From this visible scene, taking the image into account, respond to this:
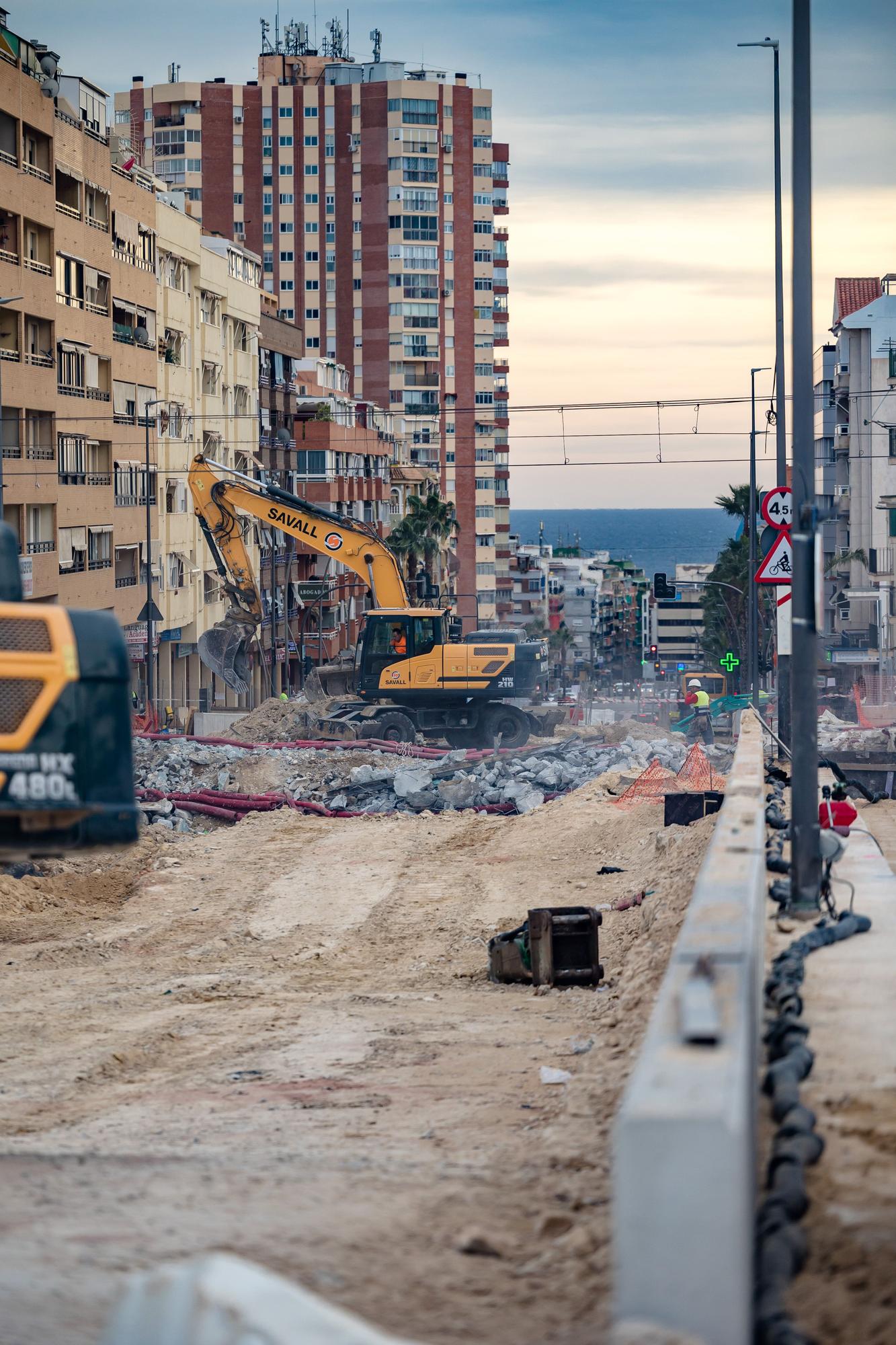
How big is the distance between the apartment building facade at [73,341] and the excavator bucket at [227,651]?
17.2 ft

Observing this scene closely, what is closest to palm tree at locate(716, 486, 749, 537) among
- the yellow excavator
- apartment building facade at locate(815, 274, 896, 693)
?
apartment building facade at locate(815, 274, 896, 693)

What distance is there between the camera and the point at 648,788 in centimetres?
2894

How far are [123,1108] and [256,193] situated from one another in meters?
118

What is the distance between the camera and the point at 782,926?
1162 centimetres

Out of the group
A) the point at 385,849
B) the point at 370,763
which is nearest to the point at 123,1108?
the point at 385,849

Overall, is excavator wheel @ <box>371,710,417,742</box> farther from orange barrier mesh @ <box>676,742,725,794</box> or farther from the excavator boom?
orange barrier mesh @ <box>676,742,725,794</box>

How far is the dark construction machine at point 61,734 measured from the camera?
8.73 m

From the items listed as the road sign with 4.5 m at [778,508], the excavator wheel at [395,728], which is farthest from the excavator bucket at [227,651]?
the road sign with 4.5 m at [778,508]

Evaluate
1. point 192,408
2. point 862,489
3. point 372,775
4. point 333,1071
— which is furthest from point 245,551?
point 862,489

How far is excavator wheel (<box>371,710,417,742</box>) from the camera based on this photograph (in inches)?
1523

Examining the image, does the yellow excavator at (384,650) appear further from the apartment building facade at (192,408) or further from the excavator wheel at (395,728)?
the apartment building facade at (192,408)

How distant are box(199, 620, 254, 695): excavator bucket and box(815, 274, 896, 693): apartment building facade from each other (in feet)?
111

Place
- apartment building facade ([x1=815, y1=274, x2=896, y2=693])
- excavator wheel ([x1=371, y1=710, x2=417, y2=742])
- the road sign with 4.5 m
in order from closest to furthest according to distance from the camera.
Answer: the road sign with 4.5 m < excavator wheel ([x1=371, y1=710, x2=417, y2=742]) < apartment building facade ([x1=815, y1=274, x2=896, y2=693])

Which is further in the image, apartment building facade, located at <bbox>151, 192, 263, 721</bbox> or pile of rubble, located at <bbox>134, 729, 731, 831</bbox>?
apartment building facade, located at <bbox>151, 192, 263, 721</bbox>
